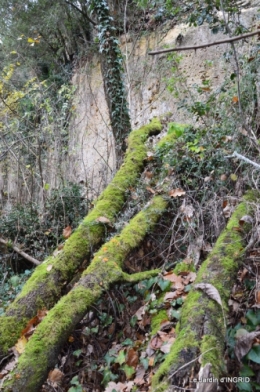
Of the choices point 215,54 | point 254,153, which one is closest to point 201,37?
point 215,54

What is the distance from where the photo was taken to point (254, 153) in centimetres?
384

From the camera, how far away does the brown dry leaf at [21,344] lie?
2.68 meters

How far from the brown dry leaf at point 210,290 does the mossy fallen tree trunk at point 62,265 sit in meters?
1.47

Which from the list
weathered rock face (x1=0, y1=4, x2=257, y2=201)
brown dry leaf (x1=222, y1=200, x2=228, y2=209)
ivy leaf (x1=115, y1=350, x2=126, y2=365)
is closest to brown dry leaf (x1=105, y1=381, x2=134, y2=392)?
ivy leaf (x1=115, y1=350, x2=126, y2=365)

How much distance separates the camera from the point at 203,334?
198 cm

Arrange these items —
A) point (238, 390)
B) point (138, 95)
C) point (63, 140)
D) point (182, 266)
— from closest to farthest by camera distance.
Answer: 1. point (238, 390)
2. point (182, 266)
3. point (63, 140)
4. point (138, 95)

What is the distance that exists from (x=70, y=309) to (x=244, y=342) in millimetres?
1364

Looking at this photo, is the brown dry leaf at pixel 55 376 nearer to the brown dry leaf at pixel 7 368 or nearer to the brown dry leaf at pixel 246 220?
the brown dry leaf at pixel 7 368

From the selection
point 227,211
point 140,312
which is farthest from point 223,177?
point 140,312

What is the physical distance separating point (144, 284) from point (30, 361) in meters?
1.20

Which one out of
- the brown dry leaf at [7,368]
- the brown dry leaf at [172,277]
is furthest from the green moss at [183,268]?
the brown dry leaf at [7,368]

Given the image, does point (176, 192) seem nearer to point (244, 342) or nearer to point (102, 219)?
point (102, 219)

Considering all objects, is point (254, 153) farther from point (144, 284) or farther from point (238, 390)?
point (238, 390)

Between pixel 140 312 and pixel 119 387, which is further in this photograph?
pixel 140 312
